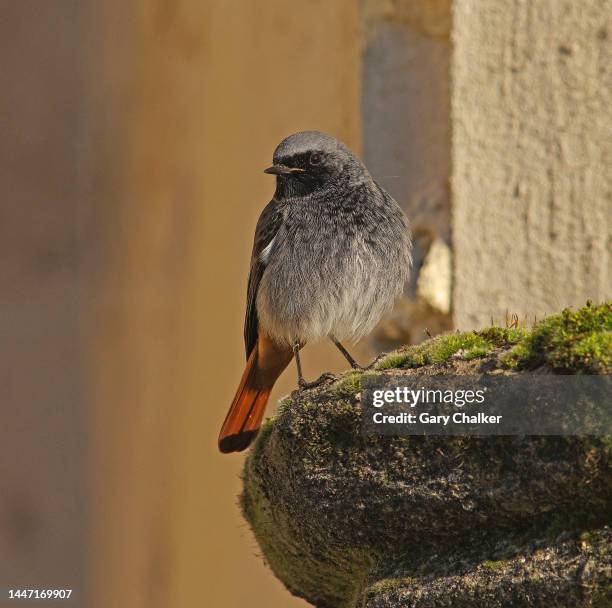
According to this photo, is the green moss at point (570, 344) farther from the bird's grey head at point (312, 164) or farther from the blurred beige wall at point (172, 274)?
the blurred beige wall at point (172, 274)

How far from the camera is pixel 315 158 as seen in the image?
5.55 m

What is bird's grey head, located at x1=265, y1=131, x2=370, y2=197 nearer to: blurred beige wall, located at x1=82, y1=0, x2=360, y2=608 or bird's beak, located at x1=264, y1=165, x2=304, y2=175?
bird's beak, located at x1=264, y1=165, x2=304, y2=175

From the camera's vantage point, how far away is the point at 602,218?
5.46 metres

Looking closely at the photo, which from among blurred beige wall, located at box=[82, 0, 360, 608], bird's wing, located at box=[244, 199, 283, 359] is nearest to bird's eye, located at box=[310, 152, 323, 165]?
bird's wing, located at box=[244, 199, 283, 359]

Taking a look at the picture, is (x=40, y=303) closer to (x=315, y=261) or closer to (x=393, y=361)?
(x=315, y=261)

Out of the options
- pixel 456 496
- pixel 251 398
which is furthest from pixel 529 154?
pixel 456 496

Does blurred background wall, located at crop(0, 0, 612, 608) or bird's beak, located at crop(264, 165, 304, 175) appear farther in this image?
blurred background wall, located at crop(0, 0, 612, 608)

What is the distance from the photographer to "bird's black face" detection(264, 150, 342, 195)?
554 cm

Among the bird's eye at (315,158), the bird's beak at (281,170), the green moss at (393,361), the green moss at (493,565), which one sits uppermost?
the bird's eye at (315,158)

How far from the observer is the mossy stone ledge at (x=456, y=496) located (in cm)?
278

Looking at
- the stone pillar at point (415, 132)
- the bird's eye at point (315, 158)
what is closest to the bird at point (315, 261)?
the bird's eye at point (315, 158)

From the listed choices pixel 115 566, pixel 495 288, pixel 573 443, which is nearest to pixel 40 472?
pixel 115 566

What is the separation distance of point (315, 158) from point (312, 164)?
32 millimetres

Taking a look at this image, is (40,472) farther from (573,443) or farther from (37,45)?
(573,443)
